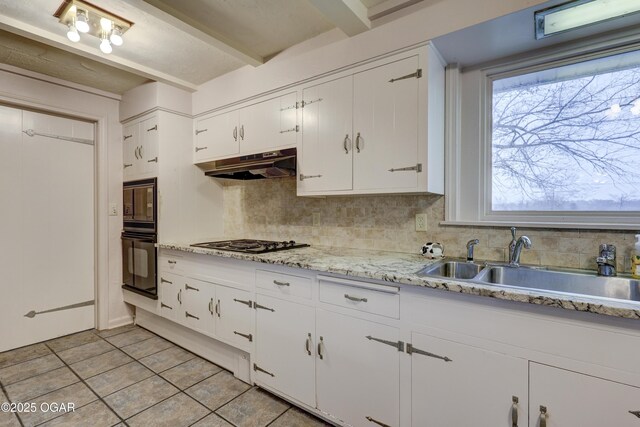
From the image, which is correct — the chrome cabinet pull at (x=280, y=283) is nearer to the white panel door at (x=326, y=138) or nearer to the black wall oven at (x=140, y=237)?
the white panel door at (x=326, y=138)

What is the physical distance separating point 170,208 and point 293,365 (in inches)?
73.4

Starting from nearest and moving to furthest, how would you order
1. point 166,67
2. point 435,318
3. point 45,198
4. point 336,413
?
point 435,318
point 336,413
point 166,67
point 45,198

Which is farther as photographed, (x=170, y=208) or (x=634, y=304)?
(x=170, y=208)

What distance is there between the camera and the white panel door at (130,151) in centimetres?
294

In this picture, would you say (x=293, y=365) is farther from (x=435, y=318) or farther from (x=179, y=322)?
(x=179, y=322)

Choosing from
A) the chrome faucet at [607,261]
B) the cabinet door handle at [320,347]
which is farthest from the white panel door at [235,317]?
the chrome faucet at [607,261]

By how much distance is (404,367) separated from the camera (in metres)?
1.35

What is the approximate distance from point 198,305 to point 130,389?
0.65 metres

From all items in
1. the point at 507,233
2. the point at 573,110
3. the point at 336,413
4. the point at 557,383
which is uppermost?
the point at 573,110

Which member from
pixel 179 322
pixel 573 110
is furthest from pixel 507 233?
pixel 179 322

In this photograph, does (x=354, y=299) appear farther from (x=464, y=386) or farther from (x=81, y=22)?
(x=81, y=22)

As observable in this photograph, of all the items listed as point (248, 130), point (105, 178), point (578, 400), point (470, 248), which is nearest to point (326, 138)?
point (248, 130)

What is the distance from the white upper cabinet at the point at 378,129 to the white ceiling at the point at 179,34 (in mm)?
337

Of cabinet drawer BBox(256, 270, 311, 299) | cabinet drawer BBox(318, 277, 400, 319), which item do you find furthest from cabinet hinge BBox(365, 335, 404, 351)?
cabinet drawer BBox(256, 270, 311, 299)
